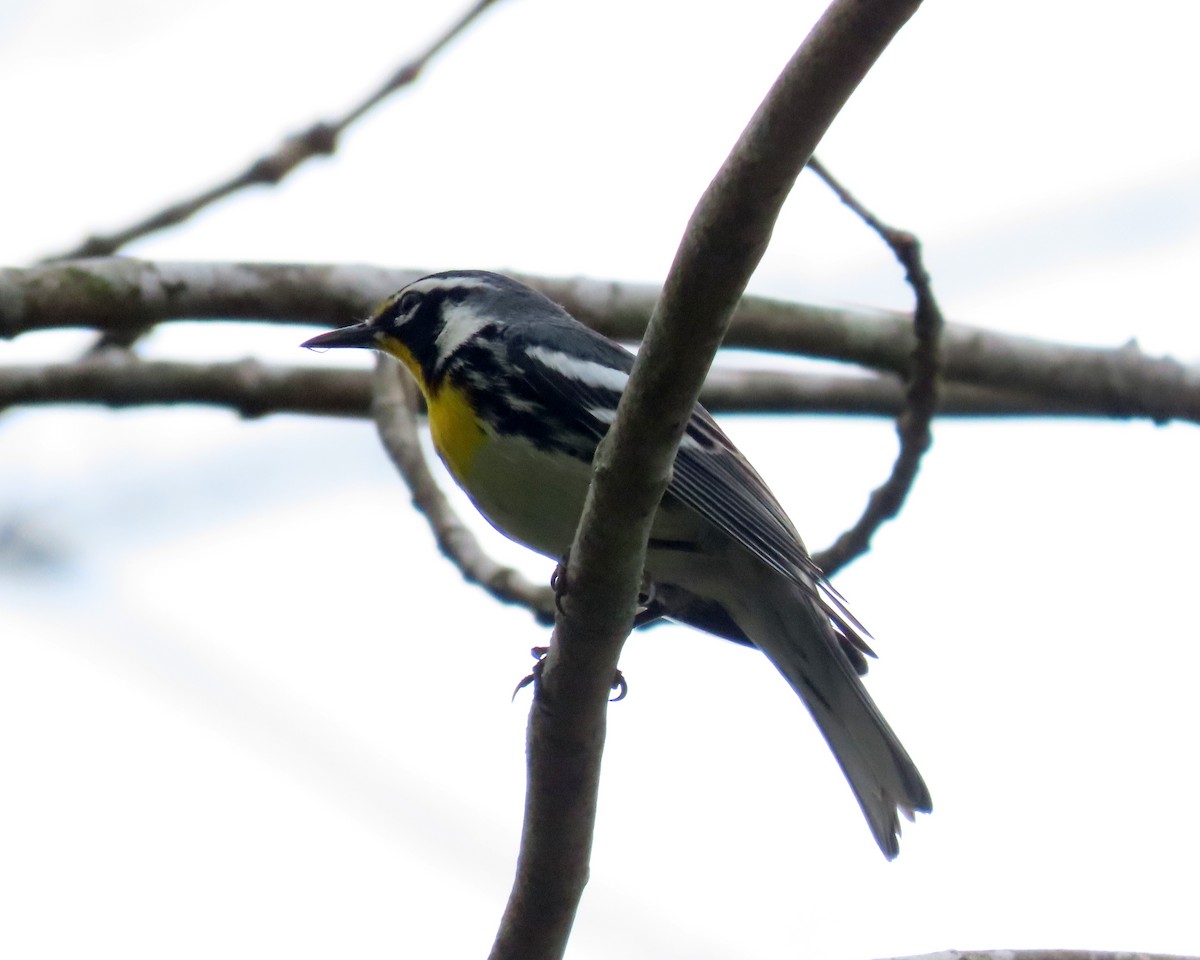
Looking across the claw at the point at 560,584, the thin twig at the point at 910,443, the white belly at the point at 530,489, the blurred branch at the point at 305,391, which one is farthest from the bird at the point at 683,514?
the blurred branch at the point at 305,391

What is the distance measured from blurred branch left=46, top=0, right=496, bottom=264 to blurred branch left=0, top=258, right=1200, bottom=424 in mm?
294

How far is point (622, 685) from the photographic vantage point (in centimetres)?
388

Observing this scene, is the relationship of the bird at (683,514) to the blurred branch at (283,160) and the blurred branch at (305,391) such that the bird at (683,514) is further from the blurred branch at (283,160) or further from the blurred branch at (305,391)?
the blurred branch at (305,391)

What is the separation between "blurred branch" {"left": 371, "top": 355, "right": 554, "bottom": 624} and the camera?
503 centimetres

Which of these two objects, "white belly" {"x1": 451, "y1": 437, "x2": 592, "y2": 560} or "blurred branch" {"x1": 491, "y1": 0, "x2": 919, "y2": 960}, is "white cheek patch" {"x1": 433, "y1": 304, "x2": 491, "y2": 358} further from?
"blurred branch" {"x1": 491, "y1": 0, "x2": 919, "y2": 960}

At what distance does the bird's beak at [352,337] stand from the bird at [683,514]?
1.78ft

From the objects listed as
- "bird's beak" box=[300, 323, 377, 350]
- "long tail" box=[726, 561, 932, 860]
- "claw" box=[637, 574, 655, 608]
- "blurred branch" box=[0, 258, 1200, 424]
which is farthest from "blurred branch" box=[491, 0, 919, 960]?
"blurred branch" box=[0, 258, 1200, 424]

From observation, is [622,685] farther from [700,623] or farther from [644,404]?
[644,404]

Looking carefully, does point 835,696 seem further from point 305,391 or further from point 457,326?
point 305,391

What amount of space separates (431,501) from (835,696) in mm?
1715

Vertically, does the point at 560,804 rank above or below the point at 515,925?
above

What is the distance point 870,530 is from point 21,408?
10.8 ft

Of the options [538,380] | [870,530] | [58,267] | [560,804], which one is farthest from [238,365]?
[560,804]

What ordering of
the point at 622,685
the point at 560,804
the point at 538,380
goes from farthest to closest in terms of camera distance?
1. the point at 538,380
2. the point at 622,685
3. the point at 560,804
